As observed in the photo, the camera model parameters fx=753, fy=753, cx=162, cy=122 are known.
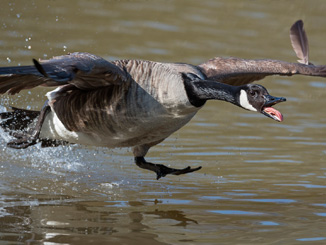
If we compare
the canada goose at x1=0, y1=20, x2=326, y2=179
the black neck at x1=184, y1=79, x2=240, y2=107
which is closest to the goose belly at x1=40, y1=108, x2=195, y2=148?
the canada goose at x1=0, y1=20, x2=326, y2=179

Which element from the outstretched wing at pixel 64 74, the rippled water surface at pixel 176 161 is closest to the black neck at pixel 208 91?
the outstretched wing at pixel 64 74

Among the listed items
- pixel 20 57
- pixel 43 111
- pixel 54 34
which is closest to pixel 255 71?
pixel 43 111

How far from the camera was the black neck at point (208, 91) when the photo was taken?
721 centimetres

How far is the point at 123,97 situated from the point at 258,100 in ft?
5.23

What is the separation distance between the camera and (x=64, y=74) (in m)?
6.75

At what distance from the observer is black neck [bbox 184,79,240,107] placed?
721 cm

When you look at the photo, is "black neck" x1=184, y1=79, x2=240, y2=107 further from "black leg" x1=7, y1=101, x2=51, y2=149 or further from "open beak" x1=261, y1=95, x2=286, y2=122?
"black leg" x1=7, y1=101, x2=51, y2=149

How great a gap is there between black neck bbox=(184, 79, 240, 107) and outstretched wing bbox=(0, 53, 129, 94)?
27.0 inches

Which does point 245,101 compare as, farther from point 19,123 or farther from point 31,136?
point 19,123

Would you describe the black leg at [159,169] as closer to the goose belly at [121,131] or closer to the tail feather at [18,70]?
the goose belly at [121,131]

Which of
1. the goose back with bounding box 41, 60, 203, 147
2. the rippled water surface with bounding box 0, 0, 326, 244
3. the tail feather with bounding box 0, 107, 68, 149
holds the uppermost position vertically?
the goose back with bounding box 41, 60, 203, 147

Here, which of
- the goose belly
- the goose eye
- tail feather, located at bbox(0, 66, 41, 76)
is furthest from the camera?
the goose belly

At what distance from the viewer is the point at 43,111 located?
333 inches

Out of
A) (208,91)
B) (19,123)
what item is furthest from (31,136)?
(208,91)
